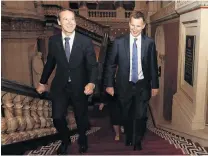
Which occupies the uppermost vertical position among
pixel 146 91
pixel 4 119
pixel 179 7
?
pixel 179 7

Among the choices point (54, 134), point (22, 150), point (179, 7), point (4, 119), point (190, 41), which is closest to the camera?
point (4, 119)

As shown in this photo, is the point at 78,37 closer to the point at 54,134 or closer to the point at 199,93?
the point at 54,134

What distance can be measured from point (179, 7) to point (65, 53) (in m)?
3.19

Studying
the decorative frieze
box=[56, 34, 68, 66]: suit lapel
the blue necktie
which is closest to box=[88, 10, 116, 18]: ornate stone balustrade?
the decorative frieze

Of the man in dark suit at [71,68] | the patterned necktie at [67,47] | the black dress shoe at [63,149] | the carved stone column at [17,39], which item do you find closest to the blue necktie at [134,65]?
the man in dark suit at [71,68]

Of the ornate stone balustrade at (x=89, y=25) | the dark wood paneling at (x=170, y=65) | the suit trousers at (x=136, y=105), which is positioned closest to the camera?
the suit trousers at (x=136, y=105)

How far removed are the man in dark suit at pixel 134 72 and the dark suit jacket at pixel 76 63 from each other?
0.32 metres

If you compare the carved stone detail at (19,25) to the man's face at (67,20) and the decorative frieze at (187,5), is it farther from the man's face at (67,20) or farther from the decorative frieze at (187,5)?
the man's face at (67,20)

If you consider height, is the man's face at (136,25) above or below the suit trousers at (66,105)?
above

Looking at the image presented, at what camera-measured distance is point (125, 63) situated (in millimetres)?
3178

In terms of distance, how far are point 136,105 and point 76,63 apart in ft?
3.21

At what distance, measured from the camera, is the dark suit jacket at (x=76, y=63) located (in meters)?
2.99

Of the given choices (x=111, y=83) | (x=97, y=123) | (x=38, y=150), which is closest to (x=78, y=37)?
(x=111, y=83)

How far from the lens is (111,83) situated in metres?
3.26
